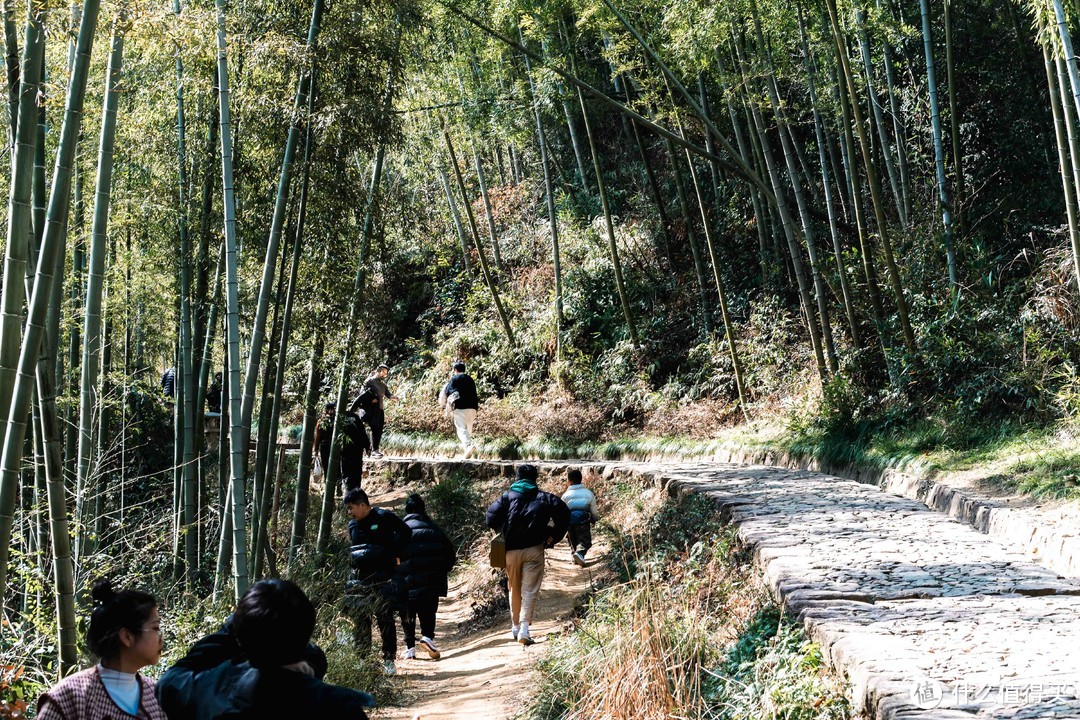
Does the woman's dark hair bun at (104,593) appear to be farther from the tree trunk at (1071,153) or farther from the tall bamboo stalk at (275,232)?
the tree trunk at (1071,153)

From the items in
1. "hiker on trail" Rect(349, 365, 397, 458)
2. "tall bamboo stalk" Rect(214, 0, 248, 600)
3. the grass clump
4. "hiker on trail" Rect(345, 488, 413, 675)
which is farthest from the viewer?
"hiker on trail" Rect(349, 365, 397, 458)

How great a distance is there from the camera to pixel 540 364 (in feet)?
57.4

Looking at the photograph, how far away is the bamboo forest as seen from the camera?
4.79 metres

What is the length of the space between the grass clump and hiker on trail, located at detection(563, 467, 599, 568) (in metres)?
2.92

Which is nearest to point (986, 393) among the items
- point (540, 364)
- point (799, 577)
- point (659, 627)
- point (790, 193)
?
point (799, 577)

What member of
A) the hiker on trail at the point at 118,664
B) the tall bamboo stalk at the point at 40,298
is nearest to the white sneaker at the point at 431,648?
the tall bamboo stalk at the point at 40,298

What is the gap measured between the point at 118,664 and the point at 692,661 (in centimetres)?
287

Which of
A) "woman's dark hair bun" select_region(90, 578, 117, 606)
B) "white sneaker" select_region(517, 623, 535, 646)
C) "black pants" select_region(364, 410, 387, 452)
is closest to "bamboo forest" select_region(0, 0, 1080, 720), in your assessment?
"woman's dark hair bun" select_region(90, 578, 117, 606)

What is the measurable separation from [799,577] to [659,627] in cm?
75

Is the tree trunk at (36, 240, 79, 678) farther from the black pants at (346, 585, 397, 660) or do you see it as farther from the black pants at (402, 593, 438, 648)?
the black pants at (402, 593, 438, 648)

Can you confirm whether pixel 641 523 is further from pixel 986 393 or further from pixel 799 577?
pixel 799 577

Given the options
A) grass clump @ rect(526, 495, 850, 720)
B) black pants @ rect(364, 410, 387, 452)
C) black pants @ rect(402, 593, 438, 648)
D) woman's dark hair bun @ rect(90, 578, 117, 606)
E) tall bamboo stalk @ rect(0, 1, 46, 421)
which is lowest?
black pants @ rect(402, 593, 438, 648)

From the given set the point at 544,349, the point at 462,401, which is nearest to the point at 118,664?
the point at 462,401

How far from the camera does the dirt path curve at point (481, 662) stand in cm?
638
